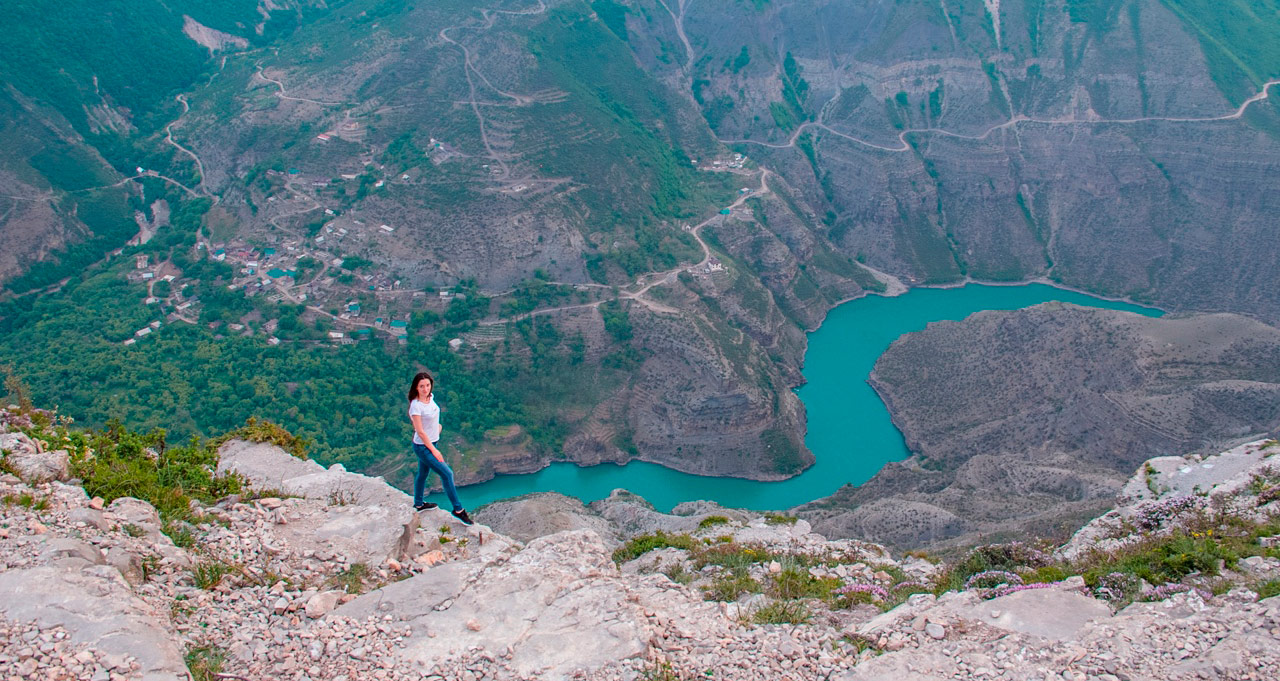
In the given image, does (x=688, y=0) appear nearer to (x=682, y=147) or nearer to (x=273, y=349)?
(x=682, y=147)

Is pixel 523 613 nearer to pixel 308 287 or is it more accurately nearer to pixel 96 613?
pixel 96 613

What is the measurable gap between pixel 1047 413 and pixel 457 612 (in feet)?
174

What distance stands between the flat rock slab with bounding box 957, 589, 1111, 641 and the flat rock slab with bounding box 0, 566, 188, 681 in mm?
12992

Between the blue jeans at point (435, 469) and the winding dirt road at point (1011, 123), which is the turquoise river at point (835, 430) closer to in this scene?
the winding dirt road at point (1011, 123)

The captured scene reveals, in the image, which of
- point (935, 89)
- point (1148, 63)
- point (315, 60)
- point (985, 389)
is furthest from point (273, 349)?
point (1148, 63)

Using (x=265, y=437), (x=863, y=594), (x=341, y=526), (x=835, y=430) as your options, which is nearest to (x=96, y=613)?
(x=341, y=526)

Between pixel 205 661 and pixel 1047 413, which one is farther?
pixel 1047 413

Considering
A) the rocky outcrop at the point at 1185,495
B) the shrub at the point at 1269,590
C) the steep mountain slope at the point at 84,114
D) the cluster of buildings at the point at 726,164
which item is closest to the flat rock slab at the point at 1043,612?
the shrub at the point at 1269,590

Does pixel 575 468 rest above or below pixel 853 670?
above

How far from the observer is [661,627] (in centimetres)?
1360

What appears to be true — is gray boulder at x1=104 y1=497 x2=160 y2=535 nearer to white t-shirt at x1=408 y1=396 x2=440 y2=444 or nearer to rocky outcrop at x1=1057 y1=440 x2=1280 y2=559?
white t-shirt at x1=408 y1=396 x2=440 y2=444

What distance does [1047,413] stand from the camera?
183ft

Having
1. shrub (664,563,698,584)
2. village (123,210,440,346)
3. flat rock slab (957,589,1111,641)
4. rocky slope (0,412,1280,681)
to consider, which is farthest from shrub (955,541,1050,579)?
village (123,210,440,346)

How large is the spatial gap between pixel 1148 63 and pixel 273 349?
94.2 m
